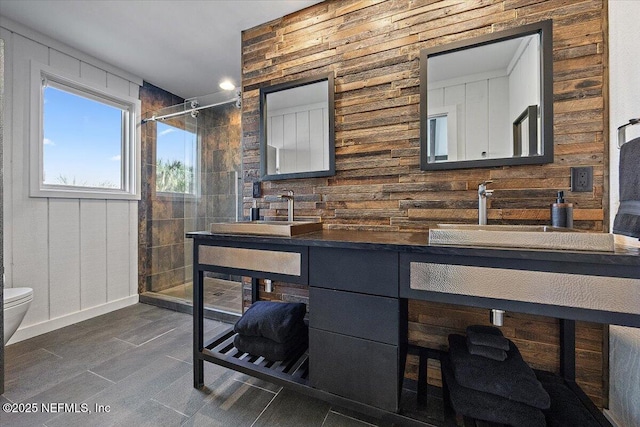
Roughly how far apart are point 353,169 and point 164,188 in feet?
7.75

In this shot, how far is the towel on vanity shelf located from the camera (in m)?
0.93

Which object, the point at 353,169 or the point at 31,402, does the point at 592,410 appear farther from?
the point at 31,402

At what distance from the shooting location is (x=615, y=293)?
0.81m

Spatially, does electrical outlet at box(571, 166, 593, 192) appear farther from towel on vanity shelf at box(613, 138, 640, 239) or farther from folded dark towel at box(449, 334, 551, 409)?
folded dark towel at box(449, 334, 551, 409)

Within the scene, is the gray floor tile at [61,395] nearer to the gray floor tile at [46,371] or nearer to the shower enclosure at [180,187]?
the gray floor tile at [46,371]

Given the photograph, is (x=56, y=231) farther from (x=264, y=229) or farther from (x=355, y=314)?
(x=355, y=314)

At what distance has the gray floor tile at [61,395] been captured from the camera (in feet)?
4.34

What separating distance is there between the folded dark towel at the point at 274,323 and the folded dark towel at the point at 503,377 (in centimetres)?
81

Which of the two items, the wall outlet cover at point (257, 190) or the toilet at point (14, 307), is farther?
the wall outlet cover at point (257, 190)

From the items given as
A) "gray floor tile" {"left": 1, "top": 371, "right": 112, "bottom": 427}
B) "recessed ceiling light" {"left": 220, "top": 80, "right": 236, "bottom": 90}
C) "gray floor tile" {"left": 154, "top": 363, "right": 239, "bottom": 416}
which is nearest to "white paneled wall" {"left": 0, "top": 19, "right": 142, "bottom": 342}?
"recessed ceiling light" {"left": 220, "top": 80, "right": 236, "bottom": 90}

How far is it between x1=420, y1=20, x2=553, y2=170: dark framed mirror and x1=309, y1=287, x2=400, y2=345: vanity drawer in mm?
868

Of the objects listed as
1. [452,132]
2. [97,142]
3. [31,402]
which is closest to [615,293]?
[452,132]

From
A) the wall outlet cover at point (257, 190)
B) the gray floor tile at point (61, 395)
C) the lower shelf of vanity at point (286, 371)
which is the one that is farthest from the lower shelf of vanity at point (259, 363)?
the wall outlet cover at point (257, 190)

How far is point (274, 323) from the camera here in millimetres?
1517
